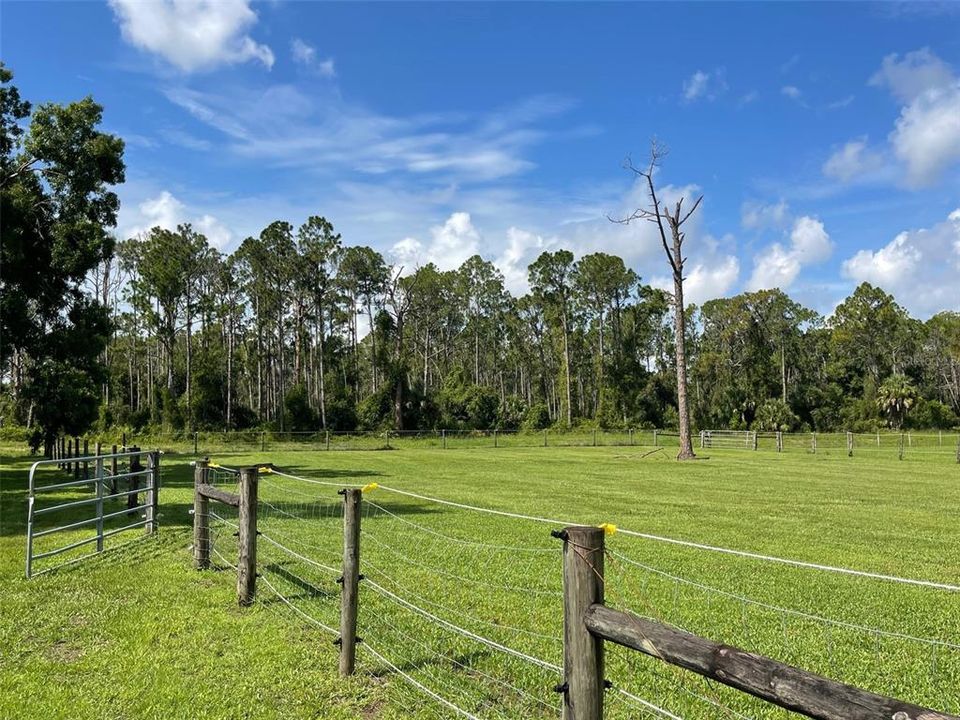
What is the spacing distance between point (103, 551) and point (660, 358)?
232 feet

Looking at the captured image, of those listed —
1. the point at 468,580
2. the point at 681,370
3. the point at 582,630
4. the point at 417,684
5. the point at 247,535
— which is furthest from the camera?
the point at 681,370

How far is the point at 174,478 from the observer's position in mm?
17891

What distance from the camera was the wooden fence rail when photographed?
72.7 inches

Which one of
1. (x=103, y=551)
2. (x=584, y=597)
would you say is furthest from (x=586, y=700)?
(x=103, y=551)

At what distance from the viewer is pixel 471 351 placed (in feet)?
248

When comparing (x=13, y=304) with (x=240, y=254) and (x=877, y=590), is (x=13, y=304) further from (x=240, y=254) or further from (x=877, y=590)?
(x=240, y=254)

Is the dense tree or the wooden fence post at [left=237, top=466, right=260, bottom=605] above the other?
the dense tree

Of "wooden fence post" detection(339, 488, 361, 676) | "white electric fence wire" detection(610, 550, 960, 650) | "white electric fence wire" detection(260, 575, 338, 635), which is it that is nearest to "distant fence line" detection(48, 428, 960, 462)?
"white electric fence wire" detection(260, 575, 338, 635)

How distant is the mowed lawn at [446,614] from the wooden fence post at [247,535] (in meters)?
0.18

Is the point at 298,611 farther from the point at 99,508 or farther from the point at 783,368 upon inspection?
the point at 783,368

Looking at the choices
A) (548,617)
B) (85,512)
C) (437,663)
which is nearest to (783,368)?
(85,512)

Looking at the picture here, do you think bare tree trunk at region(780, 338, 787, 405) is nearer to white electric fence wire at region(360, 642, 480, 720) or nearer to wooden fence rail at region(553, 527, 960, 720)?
white electric fence wire at region(360, 642, 480, 720)

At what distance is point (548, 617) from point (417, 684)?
1717 millimetres

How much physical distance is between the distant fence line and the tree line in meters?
6.42
